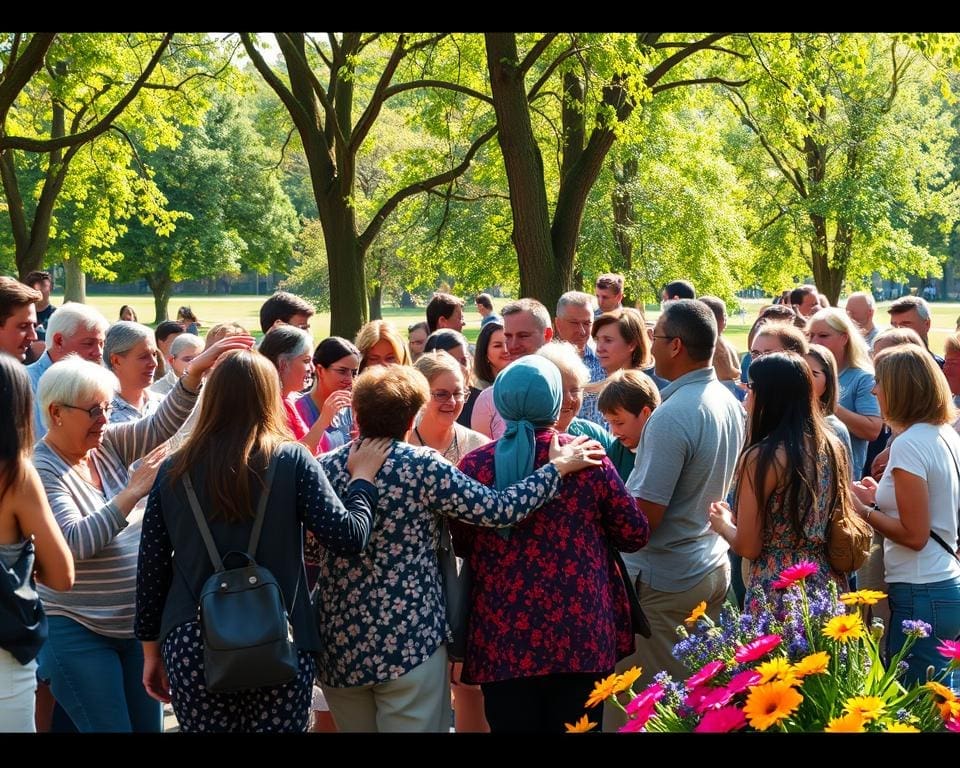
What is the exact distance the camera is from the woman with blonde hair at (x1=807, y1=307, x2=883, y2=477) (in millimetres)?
6367

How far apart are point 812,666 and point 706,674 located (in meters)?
0.26

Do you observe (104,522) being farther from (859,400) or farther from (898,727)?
(859,400)

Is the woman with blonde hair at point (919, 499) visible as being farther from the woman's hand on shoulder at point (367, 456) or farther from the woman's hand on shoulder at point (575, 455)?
the woman's hand on shoulder at point (367, 456)

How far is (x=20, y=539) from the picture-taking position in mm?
3346

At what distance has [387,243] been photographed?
41.3 m

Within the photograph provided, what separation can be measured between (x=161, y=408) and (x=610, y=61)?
32.9 feet

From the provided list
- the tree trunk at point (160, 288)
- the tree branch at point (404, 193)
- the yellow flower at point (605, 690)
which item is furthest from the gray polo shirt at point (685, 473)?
the tree trunk at point (160, 288)

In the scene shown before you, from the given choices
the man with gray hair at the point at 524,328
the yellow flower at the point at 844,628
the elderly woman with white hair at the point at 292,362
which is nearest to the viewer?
the yellow flower at the point at 844,628

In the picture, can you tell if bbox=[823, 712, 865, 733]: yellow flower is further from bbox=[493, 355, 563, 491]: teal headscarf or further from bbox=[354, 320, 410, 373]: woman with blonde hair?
bbox=[354, 320, 410, 373]: woman with blonde hair

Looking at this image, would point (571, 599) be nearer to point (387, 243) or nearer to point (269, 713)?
point (269, 713)

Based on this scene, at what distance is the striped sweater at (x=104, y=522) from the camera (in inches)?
153

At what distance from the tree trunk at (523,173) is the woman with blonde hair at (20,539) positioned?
35.4ft

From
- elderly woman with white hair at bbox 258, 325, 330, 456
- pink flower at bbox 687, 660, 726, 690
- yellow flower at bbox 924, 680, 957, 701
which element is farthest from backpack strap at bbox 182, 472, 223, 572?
yellow flower at bbox 924, 680, 957, 701

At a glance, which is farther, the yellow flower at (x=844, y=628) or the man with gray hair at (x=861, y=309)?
the man with gray hair at (x=861, y=309)
